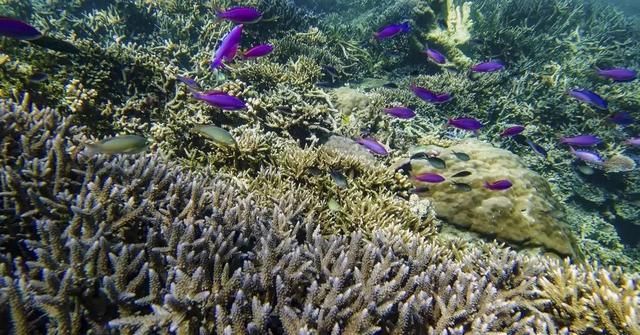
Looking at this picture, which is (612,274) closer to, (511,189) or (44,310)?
(511,189)

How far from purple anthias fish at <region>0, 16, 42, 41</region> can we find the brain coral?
4833mm

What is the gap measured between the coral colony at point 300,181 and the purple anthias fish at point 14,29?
0.05 ft

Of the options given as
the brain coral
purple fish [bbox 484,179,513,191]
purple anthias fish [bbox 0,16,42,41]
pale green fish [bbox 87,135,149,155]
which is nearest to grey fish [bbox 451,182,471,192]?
the brain coral

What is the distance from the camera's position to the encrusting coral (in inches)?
74.3

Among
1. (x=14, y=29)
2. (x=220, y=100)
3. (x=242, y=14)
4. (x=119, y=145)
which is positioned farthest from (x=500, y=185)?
(x=14, y=29)

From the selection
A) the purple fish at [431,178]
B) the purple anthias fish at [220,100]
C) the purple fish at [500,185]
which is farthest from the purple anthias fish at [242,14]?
the purple fish at [500,185]

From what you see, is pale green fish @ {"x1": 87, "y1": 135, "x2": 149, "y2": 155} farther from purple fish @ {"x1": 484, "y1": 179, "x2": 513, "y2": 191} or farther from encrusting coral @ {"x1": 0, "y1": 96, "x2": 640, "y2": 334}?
purple fish @ {"x1": 484, "y1": 179, "x2": 513, "y2": 191}

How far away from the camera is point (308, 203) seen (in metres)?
3.75

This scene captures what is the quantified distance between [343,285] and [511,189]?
352 cm

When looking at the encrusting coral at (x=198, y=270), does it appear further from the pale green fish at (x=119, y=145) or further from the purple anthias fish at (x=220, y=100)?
the purple anthias fish at (x=220, y=100)

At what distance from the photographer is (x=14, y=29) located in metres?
2.96

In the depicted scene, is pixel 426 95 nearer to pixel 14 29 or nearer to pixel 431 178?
pixel 431 178

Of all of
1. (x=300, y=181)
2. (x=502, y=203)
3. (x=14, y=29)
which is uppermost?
(x=502, y=203)

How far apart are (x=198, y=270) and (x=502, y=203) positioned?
411cm
